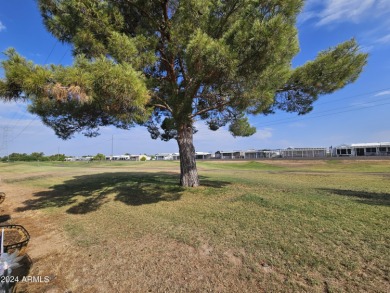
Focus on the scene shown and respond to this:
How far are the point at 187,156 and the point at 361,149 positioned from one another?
189 ft

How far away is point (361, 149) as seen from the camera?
2114 inches

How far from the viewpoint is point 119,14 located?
7.32 meters

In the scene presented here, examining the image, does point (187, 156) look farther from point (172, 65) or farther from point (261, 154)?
point (261, 154)

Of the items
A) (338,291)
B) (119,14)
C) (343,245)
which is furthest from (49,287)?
(119,14)

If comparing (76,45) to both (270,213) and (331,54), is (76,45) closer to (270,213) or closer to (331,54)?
(270,213)

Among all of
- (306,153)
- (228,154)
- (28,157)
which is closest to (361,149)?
(306,153)

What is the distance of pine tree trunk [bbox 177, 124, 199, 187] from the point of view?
9203 millimetres

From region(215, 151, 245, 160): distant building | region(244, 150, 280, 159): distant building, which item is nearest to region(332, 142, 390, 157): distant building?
region(244, 150, 280, 159): distant building

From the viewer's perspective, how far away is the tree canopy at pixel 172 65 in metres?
4.95

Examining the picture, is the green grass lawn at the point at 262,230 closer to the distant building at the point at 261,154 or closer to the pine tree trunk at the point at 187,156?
the pine tree trunk at the point at 187,156

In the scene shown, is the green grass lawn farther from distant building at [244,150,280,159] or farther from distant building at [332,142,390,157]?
distant building at [244,150,280,159]

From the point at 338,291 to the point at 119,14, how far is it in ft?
26.9

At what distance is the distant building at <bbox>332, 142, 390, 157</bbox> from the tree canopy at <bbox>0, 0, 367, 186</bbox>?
51359 mm

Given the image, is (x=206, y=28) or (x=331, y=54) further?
(x=331, y=54)
